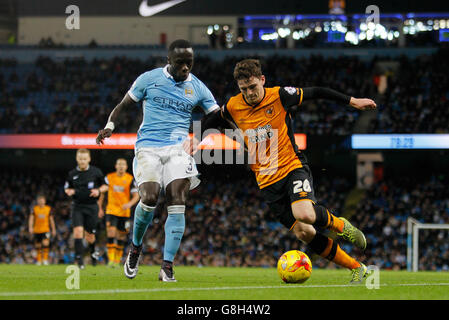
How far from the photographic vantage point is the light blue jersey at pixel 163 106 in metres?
7.40

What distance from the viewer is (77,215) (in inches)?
490

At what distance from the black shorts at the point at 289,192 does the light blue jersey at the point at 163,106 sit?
116 cm

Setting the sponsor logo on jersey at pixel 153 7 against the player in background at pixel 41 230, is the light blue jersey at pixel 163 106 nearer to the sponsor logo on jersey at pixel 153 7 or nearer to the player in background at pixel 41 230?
the player in background at pixel 41 230

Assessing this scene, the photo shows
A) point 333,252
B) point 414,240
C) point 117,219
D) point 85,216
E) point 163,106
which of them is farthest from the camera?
point 414,240

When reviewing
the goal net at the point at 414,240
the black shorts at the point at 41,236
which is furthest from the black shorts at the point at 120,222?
the goal net at the point at 414,240

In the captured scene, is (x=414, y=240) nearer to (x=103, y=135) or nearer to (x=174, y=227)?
(x=174, y=227)

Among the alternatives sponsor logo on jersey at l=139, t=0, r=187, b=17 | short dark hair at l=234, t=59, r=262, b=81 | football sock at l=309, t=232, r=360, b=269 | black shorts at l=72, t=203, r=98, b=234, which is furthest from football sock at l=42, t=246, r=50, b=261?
sponsor logo on jersey at l=139, t=0, r=187, b=17

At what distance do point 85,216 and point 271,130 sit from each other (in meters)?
6.34

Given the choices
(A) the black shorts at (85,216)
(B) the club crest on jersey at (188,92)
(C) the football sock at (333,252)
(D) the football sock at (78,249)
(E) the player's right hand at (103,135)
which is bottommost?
(D) the football sock at (78,249)

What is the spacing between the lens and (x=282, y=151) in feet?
23.6

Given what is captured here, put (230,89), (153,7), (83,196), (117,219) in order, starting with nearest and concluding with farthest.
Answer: (83,196), (117,219), (230,89), (153,7)

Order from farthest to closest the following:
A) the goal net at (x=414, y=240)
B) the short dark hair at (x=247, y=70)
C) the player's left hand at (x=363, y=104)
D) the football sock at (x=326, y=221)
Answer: the goal net at (x=414, y=240) → the short dark hair at (x=247, y=70) → the football sock at (x=326, y=221) → the player's left hand at (x=363, y=104)

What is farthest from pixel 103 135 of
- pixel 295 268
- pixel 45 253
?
pixel 45 253
